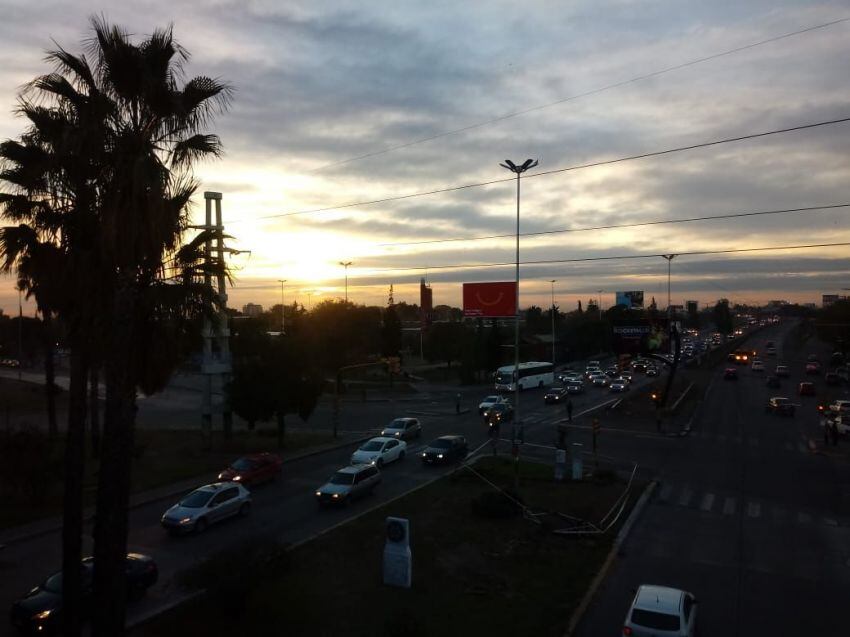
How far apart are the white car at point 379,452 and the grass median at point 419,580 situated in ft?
24.8

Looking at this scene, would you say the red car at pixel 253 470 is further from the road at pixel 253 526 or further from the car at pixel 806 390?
the car at pixel 806 390

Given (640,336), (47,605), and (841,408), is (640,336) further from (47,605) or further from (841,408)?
(47,605)

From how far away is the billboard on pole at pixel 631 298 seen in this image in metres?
104

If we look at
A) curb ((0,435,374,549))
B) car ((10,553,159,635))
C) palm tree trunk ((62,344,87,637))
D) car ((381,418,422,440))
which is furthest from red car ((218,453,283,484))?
palm tree trunk ((62,344,87,637))

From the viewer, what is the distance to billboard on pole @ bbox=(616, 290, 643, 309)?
104 metres

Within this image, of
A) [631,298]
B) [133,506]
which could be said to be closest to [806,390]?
[631,298]

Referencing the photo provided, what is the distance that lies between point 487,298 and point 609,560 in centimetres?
3988

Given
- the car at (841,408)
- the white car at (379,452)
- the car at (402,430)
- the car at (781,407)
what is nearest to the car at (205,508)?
the white car at (379,452)

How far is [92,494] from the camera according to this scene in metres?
25.7

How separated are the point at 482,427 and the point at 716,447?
15.6 m

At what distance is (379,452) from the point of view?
31.2 metres

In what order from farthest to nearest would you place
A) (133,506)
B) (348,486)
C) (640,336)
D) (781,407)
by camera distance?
1. (640,336)
2. (781,407)
3. (133,506)
4. (348,486)

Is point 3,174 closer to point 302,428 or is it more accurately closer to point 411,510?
point 411,510

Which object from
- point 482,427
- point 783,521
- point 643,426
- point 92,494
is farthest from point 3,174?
point 643,426
